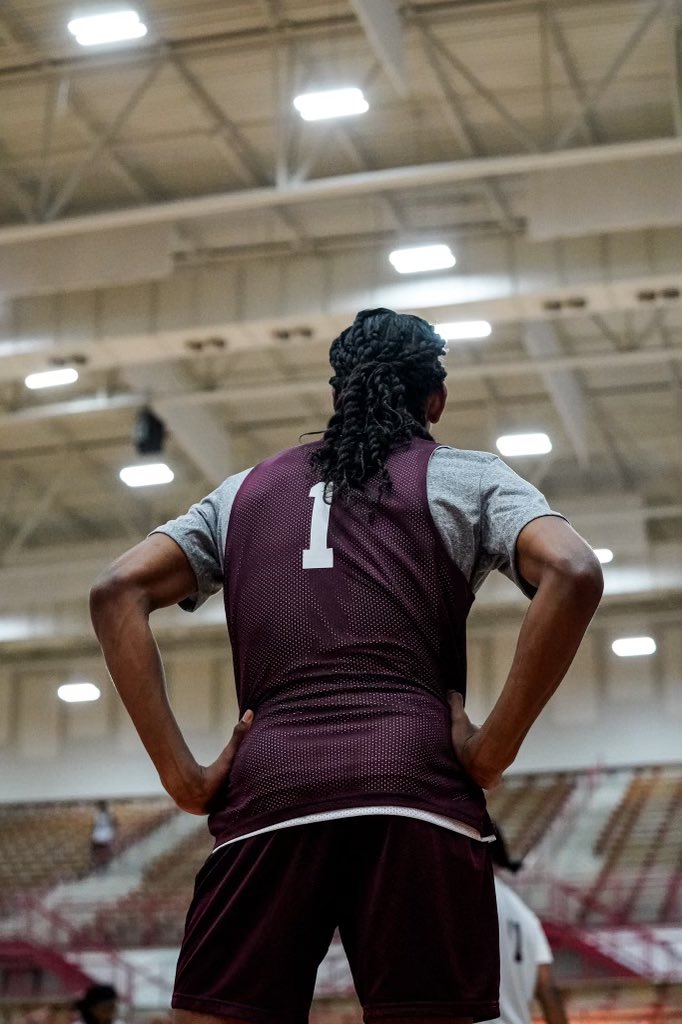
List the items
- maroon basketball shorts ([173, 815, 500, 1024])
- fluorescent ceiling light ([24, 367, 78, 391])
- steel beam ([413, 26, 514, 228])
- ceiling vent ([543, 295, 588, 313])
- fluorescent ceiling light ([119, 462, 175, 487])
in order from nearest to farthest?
1. maroon basketball shorts ([173, 815, 500, 1024])
2. steel beam ([413, 26, 514, 228])
3. ceiling vent ([543, 295, 588, 313])
4. fluorescent ceiling light ([24, 367, 78, 391])
5. fluorescent ceiling light ([119, 462, 175, 487])

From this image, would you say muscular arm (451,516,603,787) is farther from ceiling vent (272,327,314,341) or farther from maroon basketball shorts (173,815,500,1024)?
ceiling vent (272,327,314,341)

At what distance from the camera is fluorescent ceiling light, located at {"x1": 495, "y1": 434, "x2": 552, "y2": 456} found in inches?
766

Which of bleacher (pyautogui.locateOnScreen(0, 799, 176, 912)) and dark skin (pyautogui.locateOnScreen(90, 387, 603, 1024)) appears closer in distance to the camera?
dark skin (pyautogui.locateOnScreen(90, 387, 603, 1024))

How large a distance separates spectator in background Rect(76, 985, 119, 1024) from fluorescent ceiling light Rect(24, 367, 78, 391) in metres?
9.17

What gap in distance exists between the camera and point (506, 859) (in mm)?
5000

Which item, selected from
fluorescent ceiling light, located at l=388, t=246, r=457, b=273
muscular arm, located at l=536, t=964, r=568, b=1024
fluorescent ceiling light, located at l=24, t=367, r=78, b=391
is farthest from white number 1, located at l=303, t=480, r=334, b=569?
fluorescent ceiling light, located at l=24, t=367, r=78, b=391

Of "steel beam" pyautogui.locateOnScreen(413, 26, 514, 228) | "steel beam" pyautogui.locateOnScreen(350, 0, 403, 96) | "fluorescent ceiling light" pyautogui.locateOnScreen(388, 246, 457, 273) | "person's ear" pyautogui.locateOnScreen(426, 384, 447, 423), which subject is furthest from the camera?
"fluorescent ceiling light" pyautogui.locateOnScreen(388, 246, 457, 273)

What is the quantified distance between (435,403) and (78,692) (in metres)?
28.3

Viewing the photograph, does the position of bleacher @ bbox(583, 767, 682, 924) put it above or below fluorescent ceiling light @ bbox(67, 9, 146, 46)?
below

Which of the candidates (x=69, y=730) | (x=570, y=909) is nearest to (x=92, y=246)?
(x=570, y=909)

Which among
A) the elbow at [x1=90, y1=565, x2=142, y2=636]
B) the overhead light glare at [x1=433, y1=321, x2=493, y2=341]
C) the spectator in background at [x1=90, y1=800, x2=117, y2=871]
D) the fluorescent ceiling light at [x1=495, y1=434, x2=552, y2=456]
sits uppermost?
the fluorescent ceiling light at [x1=495, y1=434, x2=552, y2=456]

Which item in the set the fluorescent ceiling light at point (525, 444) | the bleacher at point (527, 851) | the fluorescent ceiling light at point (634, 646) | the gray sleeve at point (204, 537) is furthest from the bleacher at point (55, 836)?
the gray sleeve at point (204, 537)

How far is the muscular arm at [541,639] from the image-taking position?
2.31 metres

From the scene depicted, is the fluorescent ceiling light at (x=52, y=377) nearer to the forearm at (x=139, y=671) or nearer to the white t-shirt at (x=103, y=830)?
the white t-shirt at (x=103, y=830)
